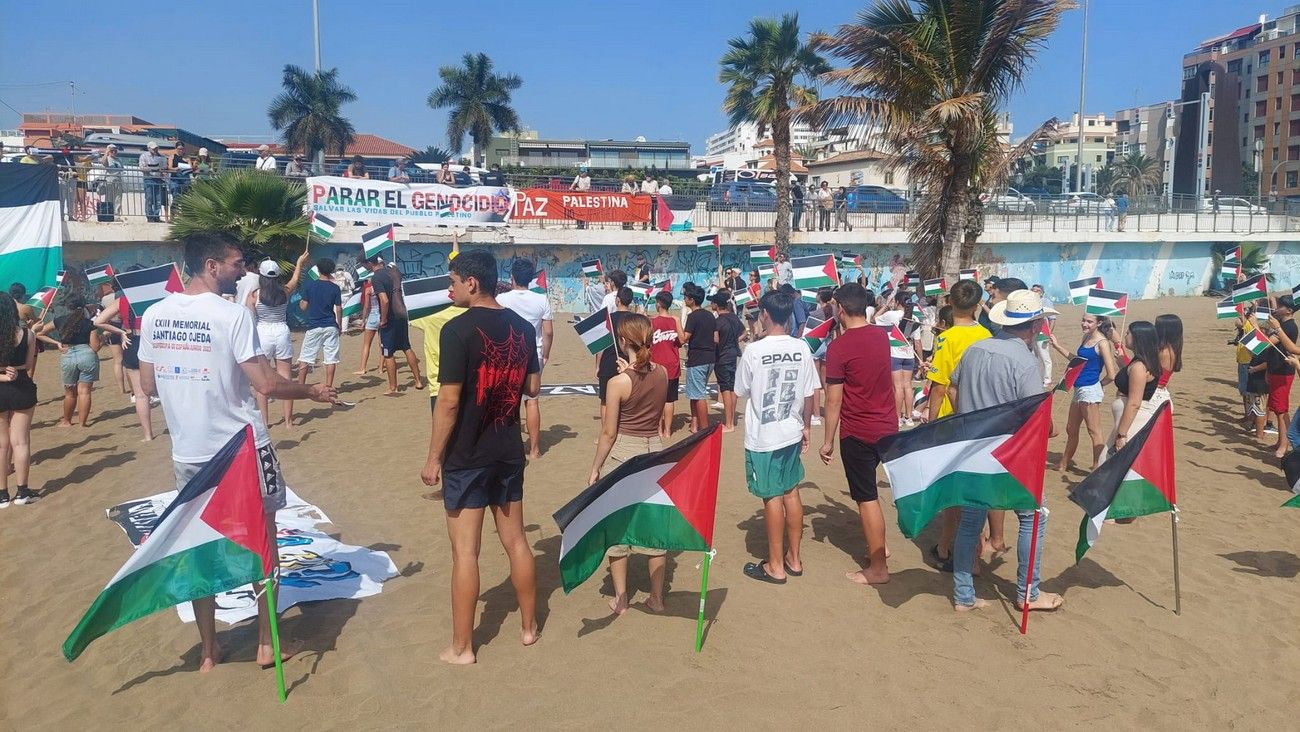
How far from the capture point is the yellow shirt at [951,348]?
5.84 m

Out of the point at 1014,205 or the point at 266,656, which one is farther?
the point at 1014,205

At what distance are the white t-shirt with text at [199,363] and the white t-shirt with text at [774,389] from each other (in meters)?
2.78

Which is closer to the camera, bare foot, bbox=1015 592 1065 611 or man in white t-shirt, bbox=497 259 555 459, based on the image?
bare foot, bbox=1015 592 1065 611

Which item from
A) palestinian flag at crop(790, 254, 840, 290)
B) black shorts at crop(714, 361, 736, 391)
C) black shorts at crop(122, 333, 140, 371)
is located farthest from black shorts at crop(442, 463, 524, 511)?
black shorts at crop(122, 333, 140, 371)

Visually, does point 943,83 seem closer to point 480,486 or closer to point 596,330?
point 596,330

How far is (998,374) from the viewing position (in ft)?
16.5

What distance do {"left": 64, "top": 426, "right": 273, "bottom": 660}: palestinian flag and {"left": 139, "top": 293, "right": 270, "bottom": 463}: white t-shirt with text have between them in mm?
240

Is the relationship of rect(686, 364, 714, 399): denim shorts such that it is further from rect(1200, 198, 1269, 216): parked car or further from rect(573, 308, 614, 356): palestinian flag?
rect(1200, 198, 1269, 216): parked car

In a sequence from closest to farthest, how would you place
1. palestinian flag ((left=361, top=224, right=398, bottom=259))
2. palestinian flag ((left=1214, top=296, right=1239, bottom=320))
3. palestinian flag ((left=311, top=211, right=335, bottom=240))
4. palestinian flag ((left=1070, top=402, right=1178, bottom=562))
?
palestinian flag ((left=1070, top=402, right=1178, bottom=562)) < palestinian flag ((left=1214, top=296, right=1239, bottom=320)) < palestinian flag ((left=361, top=224, right=398, bottom=259)) < palestinian flag ((left=311, top=211, right=335, bottom=240))

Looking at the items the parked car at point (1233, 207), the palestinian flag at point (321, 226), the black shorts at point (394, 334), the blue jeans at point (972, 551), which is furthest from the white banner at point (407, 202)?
the parked car at point (1233, 207)

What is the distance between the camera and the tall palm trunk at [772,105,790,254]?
81.7 ft

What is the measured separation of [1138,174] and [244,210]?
3258 inches

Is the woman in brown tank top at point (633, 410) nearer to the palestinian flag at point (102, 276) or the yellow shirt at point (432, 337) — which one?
the yellow shirt at point (432, 337)

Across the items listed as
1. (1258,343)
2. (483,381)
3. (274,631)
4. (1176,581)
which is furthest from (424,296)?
(1258,343)
